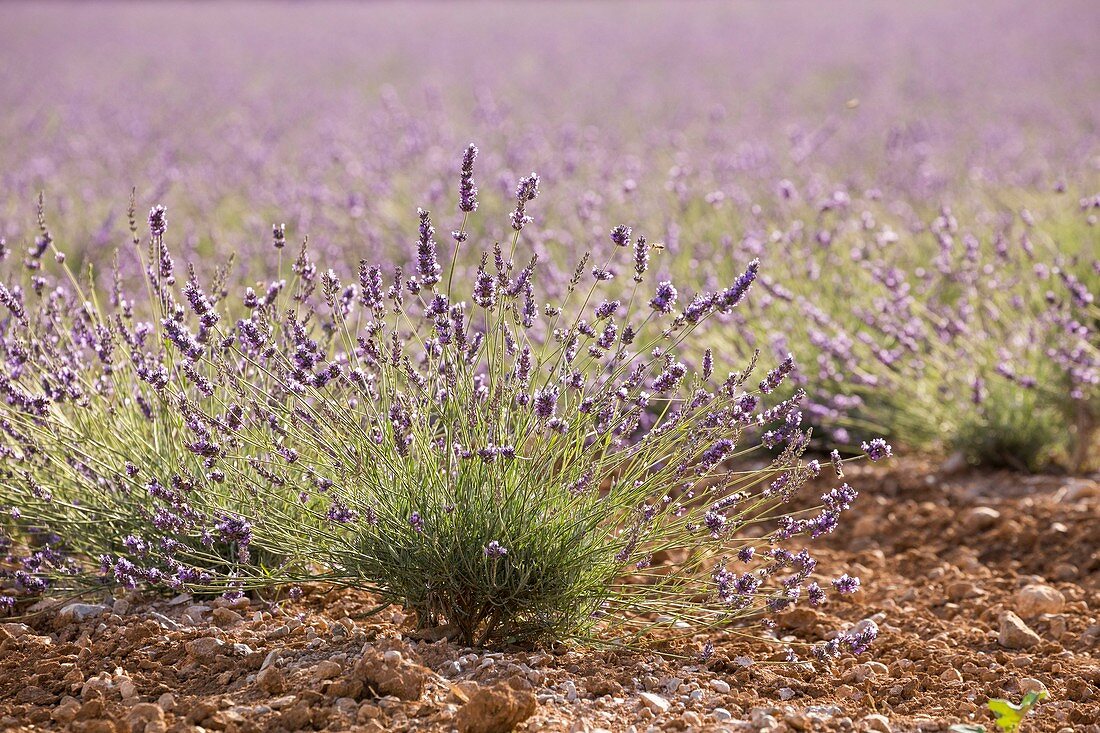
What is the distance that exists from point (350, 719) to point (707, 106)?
11.0 m

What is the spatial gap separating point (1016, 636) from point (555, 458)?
4.17 feet

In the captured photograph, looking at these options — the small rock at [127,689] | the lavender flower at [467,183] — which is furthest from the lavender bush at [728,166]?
the small rock at [127,689]

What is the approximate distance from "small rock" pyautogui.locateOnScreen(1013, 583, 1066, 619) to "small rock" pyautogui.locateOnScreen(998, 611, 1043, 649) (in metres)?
0.21

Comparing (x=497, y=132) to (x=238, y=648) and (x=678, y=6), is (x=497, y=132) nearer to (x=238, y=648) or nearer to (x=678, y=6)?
(x=238, y=648)

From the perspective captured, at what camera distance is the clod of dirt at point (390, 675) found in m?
2.04

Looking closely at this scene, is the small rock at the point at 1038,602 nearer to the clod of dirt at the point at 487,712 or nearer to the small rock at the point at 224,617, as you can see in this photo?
the clod of dirt at the point at 487,712

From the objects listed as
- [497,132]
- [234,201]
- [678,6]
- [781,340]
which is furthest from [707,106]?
[678,6]

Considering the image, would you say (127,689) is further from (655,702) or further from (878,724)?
(878,724)

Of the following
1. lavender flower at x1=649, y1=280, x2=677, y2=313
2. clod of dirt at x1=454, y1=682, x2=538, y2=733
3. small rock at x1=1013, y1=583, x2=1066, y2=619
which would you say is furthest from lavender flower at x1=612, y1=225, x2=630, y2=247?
small rock at x1=1013, y1=583, x2=1066, y2=619

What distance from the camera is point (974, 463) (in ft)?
13.9

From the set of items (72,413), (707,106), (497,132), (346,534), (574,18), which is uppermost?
(574,18)

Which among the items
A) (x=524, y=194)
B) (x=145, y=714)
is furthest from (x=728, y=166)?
(x=145, y=714)

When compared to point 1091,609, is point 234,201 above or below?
above

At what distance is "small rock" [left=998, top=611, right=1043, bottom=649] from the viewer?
2.65m
